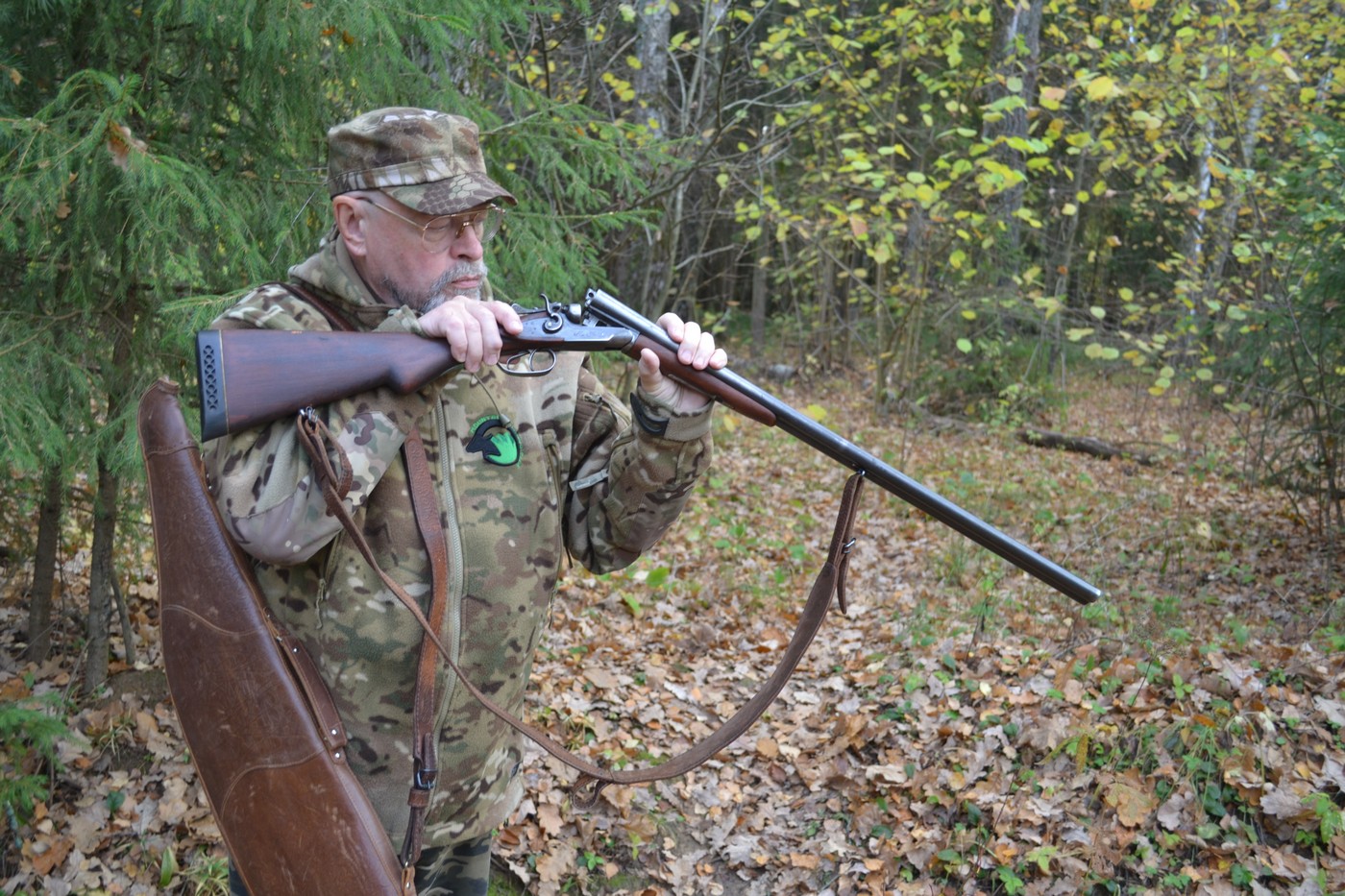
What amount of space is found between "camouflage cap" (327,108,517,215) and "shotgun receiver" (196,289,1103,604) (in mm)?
325

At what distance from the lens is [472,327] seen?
231cm

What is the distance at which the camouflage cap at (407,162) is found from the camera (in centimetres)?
236

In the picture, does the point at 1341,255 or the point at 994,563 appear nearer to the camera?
the point at 1341,255

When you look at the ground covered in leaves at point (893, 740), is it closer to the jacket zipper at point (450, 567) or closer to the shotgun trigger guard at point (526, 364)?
the jacket zipper at point (450, 567)

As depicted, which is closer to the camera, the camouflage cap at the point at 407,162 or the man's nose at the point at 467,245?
the camouflage cap at the point at 407,162

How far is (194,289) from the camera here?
443cm

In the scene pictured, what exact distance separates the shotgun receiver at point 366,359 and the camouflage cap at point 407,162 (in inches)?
12.8

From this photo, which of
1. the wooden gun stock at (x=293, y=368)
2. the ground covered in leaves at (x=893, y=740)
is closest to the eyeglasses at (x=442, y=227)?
the wooden gun stock at (x=293, y=368)

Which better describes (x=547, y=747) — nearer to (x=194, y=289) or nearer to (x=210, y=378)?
(x=210, y=378)

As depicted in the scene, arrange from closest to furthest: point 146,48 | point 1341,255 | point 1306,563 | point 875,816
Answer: point 146,48, point 875,816, point 1341,255, point 1306,563

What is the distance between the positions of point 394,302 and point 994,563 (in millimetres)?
6914

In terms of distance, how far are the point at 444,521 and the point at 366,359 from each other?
42 cm

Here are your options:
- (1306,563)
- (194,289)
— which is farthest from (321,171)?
(1306,563)

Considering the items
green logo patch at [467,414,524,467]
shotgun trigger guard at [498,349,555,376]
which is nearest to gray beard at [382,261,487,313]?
shotgun trigger guard at [498,349,555,376]
